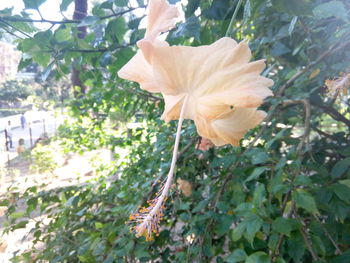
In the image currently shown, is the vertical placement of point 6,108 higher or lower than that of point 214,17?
lower

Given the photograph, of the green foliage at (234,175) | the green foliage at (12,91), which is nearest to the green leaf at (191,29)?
the green foliage at (234,175)

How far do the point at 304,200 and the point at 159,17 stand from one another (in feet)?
1.58

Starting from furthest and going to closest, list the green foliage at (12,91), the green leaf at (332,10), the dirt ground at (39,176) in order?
the green foliage at (12,91)
the dirt ground at (39,176)
the green leaf at (332,10)

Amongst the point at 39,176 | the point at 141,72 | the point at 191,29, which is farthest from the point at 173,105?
the point at 39,176

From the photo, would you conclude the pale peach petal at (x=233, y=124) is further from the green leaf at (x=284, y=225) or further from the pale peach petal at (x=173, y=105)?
the green leaf at (x=284, y=225)

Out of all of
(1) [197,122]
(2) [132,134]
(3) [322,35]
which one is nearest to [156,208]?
(1) [197,122]

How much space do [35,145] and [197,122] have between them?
4.35 metres

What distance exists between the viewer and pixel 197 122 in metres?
0.36

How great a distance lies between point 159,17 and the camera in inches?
13.3

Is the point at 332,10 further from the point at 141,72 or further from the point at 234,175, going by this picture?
the point at 234,175

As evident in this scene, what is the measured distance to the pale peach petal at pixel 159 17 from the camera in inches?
12.9

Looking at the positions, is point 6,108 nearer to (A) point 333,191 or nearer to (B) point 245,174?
(B) point 245,174

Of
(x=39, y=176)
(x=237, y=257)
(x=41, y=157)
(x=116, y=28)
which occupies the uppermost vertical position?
(x=116, y=28)

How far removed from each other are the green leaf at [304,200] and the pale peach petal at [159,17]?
468 millimetres
